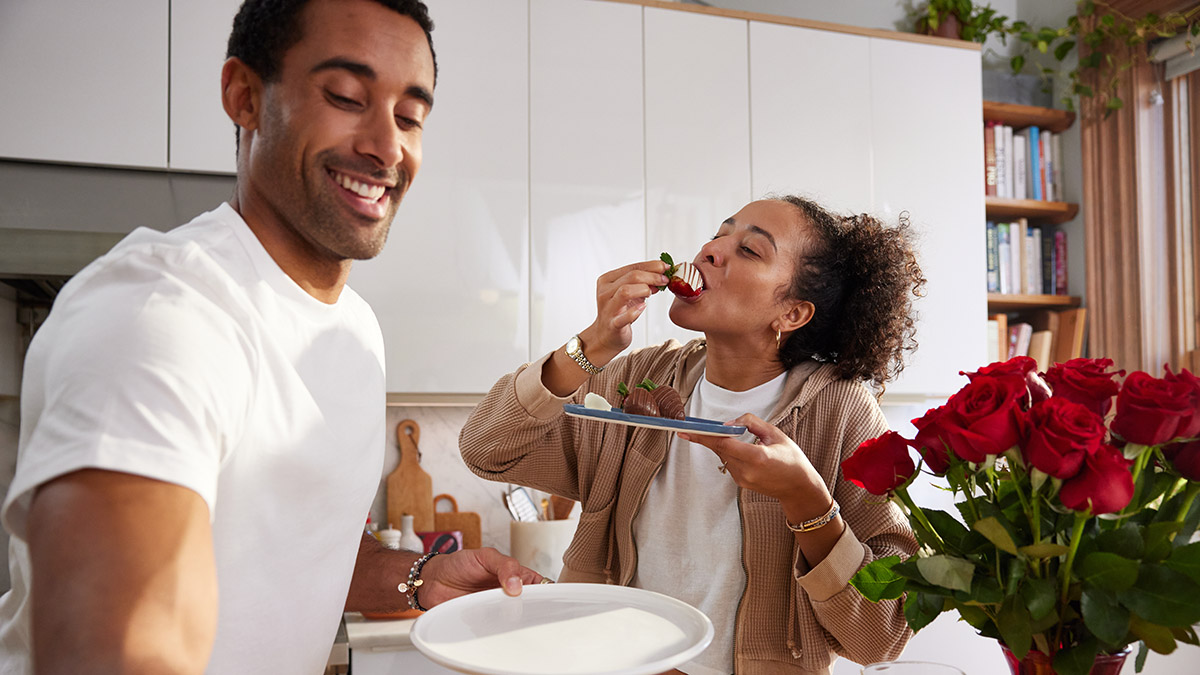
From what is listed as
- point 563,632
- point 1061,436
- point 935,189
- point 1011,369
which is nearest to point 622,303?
point 563,632

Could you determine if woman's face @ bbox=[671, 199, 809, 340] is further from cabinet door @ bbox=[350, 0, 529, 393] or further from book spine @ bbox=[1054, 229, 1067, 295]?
book spine @ bbox=[1054, 229, 1067, 295]

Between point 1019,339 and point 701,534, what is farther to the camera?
point 1019,339

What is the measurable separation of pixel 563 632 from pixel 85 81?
2.19 m

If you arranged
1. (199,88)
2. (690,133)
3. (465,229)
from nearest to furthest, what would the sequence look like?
(199,88), (465,229), (690,133)

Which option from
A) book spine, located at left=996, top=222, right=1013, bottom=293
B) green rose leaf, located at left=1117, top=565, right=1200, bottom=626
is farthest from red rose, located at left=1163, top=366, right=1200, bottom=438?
book spine, located at left=996, top=222, right=1013, bottom=293

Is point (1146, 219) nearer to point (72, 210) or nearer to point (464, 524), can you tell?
point (464, 524)

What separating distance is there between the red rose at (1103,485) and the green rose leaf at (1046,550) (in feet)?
0.15

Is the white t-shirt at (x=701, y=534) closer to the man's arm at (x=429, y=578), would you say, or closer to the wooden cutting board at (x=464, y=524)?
the man's arm at (x=429, y=578)

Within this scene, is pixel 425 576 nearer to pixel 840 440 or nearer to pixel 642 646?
pixel 642 646

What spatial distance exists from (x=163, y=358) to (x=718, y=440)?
2.52 ft

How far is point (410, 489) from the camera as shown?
9.45 ft

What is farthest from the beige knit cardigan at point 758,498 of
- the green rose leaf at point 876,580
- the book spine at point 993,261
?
the book spine at point 993,261

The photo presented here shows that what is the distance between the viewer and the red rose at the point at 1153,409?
2.44 feet

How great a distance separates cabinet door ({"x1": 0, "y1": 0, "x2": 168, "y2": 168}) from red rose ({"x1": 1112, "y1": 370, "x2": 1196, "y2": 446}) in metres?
2.43
